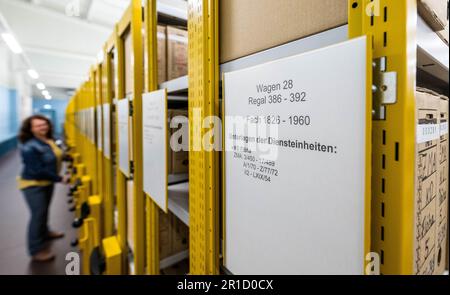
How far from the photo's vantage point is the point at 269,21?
22.3 inches

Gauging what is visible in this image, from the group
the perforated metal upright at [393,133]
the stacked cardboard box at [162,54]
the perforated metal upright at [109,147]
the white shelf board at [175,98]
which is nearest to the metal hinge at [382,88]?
the perforated metal upright at [393,133]

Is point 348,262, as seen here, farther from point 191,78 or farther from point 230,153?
point 191,78

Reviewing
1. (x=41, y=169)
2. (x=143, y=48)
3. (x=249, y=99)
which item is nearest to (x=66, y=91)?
(x=41, y=169)

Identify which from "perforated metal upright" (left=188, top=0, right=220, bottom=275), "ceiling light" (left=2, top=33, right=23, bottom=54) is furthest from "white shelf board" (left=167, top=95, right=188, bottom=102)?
"ceiling light" (left=2, top=33, right=23, bottom=54)

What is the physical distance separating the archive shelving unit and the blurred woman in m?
1.44

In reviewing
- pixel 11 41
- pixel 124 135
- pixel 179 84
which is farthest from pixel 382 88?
pixel 11 41

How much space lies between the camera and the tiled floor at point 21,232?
2.54 m

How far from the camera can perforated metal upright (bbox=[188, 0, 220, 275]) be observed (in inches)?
29.2

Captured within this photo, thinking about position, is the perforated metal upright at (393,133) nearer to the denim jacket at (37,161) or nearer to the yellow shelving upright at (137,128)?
the yellow shelving upright at (137,128)

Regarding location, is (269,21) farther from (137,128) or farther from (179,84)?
(137,128)

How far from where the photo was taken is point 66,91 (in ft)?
55.1

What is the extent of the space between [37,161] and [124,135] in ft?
5.72

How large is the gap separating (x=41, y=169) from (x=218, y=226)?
2.67 metres
